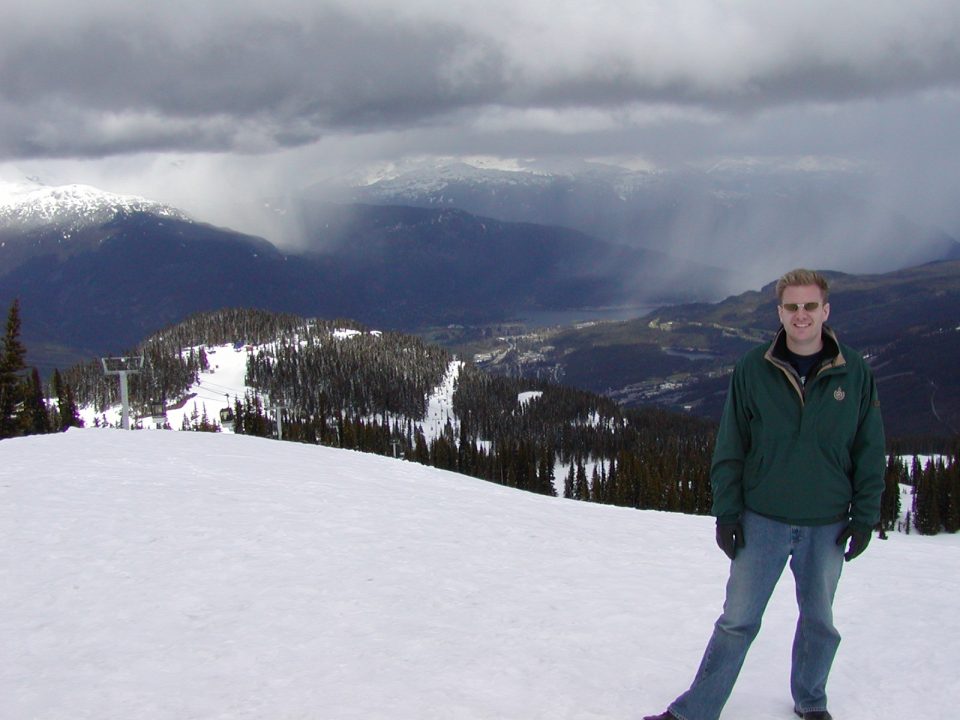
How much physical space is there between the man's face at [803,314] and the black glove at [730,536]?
1.58 metres

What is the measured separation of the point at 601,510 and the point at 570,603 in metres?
10.8

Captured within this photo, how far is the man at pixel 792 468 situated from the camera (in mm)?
6172

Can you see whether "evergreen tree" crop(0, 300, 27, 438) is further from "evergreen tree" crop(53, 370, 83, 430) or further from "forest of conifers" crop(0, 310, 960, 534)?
"forest of conifers" crop(0, 310, 960, 534)

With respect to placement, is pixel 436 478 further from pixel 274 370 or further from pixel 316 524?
pixel 274 370

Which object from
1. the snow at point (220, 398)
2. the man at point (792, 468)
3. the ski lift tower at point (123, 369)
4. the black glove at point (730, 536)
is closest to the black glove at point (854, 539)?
the man at point (792, 468)

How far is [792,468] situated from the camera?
6215mm

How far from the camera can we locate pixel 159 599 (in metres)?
9.79

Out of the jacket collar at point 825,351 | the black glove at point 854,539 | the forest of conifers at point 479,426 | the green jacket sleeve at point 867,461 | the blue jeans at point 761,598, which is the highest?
the jacket collar at point 825,351

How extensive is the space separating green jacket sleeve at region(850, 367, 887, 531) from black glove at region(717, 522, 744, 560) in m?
0.90

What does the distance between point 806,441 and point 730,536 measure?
995 mm

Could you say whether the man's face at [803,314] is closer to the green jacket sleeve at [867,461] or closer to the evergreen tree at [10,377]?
the green jacket sleeve at [867,461]

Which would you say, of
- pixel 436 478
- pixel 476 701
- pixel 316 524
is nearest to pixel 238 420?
pixel 436 478

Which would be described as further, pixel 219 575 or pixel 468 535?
pixel 468 535

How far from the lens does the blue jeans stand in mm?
6410
